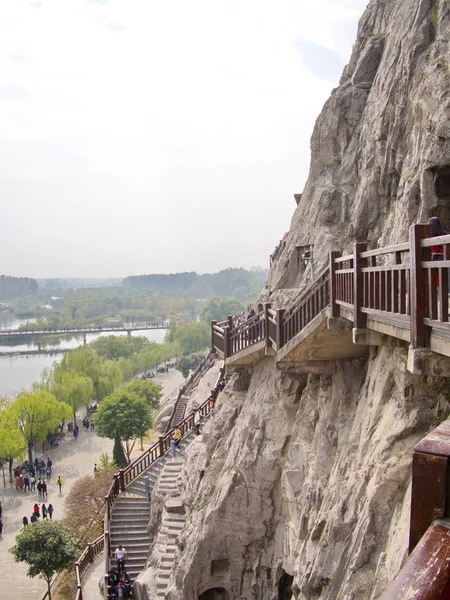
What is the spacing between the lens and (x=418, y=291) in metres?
5.07

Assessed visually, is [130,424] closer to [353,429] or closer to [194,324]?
[353,429]

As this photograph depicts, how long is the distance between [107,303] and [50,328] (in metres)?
63.3

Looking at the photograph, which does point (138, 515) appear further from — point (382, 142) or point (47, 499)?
point (382, 142)

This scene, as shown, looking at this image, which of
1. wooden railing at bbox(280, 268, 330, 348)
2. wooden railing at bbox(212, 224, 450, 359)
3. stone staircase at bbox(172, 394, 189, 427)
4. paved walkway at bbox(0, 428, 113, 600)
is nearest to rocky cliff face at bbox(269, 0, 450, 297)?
wooden railing at bbox(212, 224, 450, 359)

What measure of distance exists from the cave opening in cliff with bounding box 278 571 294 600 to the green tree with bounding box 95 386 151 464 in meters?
19.9

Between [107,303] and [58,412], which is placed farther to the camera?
[107,303]

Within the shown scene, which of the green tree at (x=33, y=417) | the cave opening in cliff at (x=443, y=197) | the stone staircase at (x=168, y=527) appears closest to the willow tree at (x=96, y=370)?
the green tree at (x=33, y=417)

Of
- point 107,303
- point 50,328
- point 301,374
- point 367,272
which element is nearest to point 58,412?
point 301,374

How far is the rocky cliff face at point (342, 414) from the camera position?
7.39 m

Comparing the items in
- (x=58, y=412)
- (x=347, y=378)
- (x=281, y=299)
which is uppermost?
(x=281, y=299)

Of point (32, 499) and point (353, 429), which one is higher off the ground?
point (353, 429)

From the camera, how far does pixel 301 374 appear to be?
12797 millimetres

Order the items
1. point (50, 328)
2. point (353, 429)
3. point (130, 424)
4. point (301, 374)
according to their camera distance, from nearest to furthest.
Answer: point (353, 429) → point (301, 374) → point (130, 424) → point (50, 328)

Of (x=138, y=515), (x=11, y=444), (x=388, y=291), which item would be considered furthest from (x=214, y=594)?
(x=11, y=444)
